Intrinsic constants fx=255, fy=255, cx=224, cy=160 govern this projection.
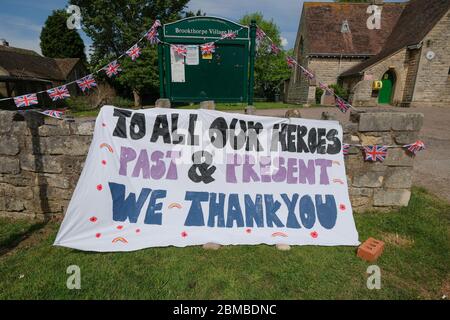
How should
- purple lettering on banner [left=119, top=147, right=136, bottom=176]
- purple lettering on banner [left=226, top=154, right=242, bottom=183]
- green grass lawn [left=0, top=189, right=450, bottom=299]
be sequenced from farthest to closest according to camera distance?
1. purple lettering on banner [left=226, top=154, right=242, bottom=183]
2. purple lettering on banner [left=119, top=147, right=136, bottom=176]
3. green grass lawn [left=0, top=189, right=450, bottom=299]

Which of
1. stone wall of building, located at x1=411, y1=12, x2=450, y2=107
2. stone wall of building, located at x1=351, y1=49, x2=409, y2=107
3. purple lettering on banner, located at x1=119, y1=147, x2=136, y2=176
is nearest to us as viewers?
purple lettering on banner, located at x1=119, y1=147, x2=136, y2=176

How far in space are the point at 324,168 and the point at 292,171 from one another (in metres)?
0.47

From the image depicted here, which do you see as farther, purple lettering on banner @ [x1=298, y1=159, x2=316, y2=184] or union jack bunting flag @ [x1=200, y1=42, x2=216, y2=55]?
union jack bunting flag @ [x1=200, y1=42, x2=216, y2=55]

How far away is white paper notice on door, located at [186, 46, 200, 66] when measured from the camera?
397 centimetres

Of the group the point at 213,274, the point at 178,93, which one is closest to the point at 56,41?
the point at 178,93

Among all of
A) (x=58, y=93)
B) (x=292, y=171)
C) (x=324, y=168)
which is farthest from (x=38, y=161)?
(x=324, y=168)

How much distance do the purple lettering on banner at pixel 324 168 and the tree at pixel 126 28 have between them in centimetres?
2081

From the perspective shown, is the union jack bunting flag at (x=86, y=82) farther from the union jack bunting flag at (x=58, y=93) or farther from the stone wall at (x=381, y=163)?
the stone wall at (x=381, y=163)

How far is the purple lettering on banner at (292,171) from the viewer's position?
11.5 ft

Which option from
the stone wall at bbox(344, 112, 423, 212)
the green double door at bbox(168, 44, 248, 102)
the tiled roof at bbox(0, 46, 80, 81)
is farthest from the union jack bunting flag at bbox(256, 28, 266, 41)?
the tiled roof at bbox(0, 46, 80, 81)

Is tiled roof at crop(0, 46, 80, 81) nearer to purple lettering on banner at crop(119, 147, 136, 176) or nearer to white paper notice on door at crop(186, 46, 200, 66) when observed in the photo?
white paper notice on door at crop(186, 46, 200, 66)

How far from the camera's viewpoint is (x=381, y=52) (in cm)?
2047
